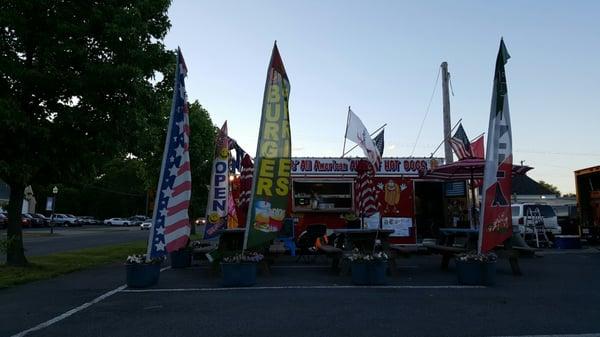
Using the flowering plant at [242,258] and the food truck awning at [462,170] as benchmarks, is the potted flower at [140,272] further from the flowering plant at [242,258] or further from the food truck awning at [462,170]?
the food truck awning at [462,170]

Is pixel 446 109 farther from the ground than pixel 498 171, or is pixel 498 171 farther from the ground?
pixel 446 109

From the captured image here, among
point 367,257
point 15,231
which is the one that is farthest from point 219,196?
point 367,257

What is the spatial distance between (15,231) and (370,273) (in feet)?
30.5

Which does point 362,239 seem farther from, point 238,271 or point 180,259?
point 180,259

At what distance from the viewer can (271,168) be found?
31.0 feet

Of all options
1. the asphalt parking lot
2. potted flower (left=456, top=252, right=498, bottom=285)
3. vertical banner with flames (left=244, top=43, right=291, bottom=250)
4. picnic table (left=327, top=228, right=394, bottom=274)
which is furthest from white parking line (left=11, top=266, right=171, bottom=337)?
potted flower (left=456, top=252, right=498, bottom=285)

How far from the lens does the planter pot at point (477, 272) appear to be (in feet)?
29.5

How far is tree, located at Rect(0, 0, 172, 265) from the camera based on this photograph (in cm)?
1165

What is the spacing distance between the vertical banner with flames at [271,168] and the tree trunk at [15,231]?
22.5 ft

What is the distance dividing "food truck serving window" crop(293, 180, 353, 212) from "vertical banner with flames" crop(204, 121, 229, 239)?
2108mm

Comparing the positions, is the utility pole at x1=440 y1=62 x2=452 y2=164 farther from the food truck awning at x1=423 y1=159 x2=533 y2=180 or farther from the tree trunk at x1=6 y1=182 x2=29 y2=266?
the tree trunk at x1=6 y1=182 x2=29 y2=266

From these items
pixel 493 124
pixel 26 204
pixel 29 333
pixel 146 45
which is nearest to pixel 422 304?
pixel 493 124

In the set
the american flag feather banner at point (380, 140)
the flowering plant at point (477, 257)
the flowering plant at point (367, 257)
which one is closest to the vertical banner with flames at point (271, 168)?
the flowering plant at point (367, 257)

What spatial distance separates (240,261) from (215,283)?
0.93 meters
